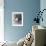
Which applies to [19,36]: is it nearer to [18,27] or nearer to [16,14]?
[18,27]

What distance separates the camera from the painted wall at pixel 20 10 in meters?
5.23

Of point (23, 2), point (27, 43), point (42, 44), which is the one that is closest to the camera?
point (42, 44)

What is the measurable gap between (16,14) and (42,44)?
296 cm

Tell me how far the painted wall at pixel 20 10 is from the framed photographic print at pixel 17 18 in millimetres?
122

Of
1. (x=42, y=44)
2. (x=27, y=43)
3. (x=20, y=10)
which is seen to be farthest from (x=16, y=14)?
(x=42, y=44)

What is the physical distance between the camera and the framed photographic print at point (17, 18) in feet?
17.3

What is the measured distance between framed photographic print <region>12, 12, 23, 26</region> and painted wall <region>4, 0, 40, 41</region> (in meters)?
0.12

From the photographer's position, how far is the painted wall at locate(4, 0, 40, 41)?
206 inches

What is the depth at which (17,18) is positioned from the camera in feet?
17.5

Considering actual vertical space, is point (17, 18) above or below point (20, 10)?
below

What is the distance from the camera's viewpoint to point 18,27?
17.3 feet

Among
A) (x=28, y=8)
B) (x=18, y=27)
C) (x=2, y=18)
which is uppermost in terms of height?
(x=28, y=8)

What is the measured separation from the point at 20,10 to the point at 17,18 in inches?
13.7

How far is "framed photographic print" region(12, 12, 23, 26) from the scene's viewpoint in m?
5.28
